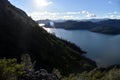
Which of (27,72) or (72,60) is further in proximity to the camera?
(72,60)

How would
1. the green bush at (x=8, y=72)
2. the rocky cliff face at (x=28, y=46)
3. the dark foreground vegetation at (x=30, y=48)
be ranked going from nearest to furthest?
1. the green bush at (x=8, y=72)
2. the dark foreground vegetation at (x=30, y=48)
3. the rocky cliff face at (x=28, y=46)

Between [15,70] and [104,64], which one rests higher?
[15,70]

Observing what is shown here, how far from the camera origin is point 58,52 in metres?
121

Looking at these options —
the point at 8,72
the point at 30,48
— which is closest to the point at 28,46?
the point at 30,48

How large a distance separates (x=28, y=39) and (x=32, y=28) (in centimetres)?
1442

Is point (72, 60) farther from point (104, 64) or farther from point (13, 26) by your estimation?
point (13, 26)

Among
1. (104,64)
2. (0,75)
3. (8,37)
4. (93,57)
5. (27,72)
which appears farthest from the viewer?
(93,57)

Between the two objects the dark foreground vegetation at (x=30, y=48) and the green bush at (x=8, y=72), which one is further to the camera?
the dark foreground vegetation at (x=30, y=48)

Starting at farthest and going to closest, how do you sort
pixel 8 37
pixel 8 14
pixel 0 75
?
pixel 8 14, pixel 8 37, pixel 0 75

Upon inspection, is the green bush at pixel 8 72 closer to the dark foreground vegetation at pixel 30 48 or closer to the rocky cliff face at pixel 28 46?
the dark foreground vegetation at pixel 30 48

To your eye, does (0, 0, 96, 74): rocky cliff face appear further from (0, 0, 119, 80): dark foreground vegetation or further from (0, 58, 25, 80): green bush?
(0, 58, 25, 80): green bush

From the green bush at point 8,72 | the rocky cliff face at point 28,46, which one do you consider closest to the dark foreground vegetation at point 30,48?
the rocky cliff face at point 28,46

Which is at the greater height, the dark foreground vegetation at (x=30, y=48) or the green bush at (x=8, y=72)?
the green bush at (x=8, y=72)

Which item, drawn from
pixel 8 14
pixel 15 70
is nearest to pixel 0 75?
pixel 15 70
